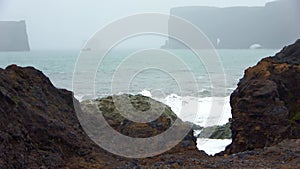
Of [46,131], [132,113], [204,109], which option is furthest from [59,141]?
[204,109]

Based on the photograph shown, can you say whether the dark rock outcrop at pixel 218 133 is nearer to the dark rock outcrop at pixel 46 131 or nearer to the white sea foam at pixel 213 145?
the white sea foam at pixel 213 145

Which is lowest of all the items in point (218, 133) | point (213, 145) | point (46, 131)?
point (218, 133)

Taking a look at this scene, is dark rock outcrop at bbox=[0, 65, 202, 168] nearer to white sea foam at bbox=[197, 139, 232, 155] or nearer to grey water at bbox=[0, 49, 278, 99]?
grey water at bbox=[0, 49, 278, 99]

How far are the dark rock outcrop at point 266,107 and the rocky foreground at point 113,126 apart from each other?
25 millimetres

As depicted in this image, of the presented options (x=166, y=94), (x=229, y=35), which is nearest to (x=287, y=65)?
(x=166, y=94)

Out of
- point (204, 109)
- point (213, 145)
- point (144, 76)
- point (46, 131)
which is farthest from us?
point (144, 76)

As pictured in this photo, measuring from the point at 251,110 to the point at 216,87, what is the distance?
29.1 meters

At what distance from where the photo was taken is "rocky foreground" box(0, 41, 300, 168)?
20.2ft

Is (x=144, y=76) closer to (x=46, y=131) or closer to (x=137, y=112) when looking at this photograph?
(x=137, y=112)

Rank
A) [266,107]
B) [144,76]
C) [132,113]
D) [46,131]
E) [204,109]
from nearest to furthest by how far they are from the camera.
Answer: [46,131] → [132,113] → [266,107] → [204,109] → [144,76]

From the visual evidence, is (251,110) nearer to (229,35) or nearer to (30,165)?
(30,165)

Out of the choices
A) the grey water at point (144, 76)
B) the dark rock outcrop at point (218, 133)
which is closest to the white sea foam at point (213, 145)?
the dark rock outcrop at point (218, 133)

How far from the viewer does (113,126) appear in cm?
827

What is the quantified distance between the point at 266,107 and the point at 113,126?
13.5 ft
